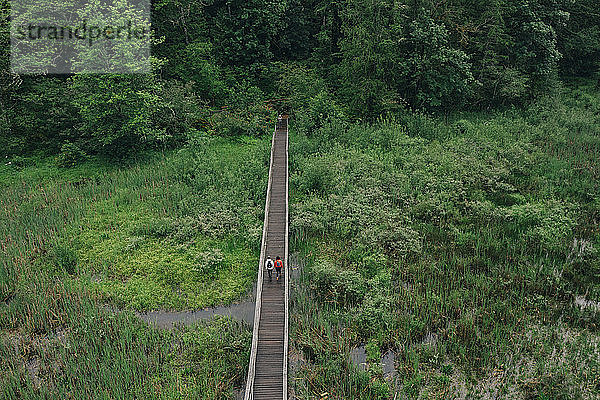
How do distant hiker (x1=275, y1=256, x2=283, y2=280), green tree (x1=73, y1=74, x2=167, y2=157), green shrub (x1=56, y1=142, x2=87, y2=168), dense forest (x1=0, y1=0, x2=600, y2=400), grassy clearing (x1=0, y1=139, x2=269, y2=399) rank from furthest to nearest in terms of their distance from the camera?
green shrub (x1=56, y1=142, x2=87, y2=168) < green tree (x1=73, y1=74, x2=167, y2=157) < distant hiker (x1=275, y1=256, x2=283, y2=280) < dense forest (x1=0, y1=0, x2=600, y2=400) < grassy clearing (x1=0, y1=139, x2=269, y2=399)

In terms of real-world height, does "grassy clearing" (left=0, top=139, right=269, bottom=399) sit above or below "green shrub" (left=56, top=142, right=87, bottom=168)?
below

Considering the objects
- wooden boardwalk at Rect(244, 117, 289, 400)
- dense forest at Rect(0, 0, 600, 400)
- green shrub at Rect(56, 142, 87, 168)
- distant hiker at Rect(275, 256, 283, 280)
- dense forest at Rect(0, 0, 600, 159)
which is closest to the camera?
wooden boardwalk at Rect(244, 117, 289, 400)

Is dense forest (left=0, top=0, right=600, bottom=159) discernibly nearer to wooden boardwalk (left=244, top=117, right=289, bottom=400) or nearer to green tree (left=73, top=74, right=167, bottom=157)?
green tree (left=73, top=74, right=167, bottom=157)

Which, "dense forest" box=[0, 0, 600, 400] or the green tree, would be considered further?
the green tree

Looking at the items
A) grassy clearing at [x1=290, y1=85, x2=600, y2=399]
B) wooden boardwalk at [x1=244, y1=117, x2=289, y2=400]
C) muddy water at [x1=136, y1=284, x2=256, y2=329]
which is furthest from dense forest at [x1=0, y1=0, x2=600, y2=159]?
muddy water at [x1=136, y1=284, x2=256, y2=329]

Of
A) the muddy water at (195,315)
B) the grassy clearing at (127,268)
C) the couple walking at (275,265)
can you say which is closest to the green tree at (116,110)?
the grassy clearing at (127,268)

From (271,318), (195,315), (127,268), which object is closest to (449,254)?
(271,318)


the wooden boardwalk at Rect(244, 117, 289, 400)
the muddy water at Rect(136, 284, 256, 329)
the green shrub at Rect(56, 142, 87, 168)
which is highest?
the green shrub at Rect(56, 142, 87, 168)
